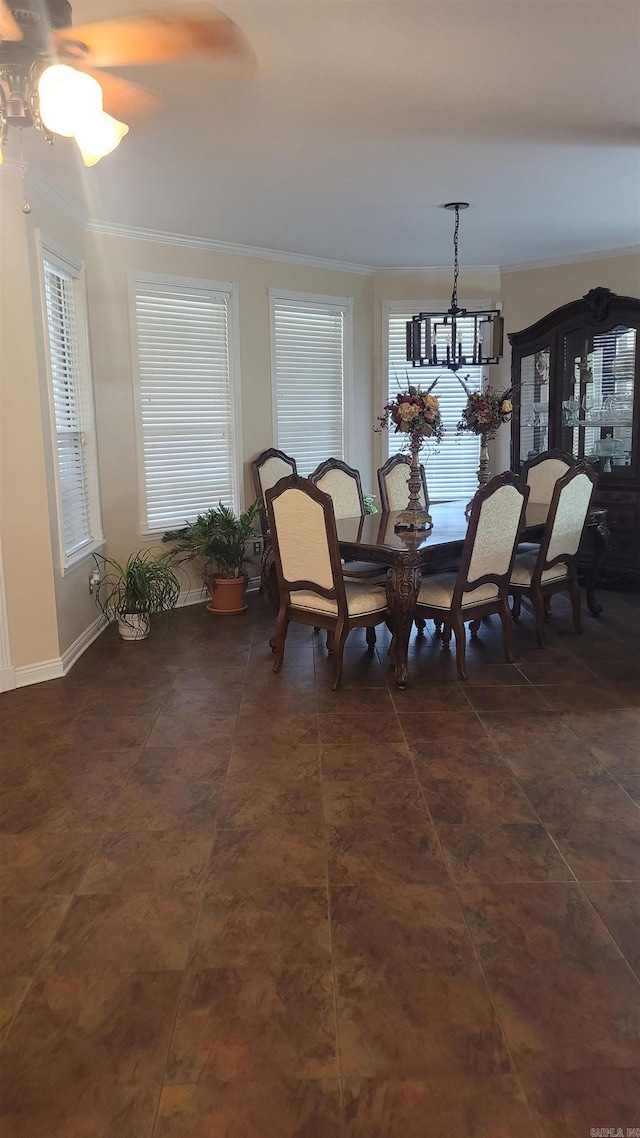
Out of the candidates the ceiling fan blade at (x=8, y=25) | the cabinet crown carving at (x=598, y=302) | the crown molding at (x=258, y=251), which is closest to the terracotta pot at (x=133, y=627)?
the crown molding at (x=258, y=251)

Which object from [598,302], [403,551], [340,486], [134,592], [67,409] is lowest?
[134,592]

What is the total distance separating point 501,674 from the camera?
4.29 meters

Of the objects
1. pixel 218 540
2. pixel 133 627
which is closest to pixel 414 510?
pixel 218 540

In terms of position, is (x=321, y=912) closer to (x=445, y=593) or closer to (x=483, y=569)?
(x=445, y=593)

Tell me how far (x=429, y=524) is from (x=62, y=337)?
251cm

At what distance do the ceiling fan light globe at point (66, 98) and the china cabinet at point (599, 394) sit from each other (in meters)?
4.80

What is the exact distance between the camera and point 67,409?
4801 mm

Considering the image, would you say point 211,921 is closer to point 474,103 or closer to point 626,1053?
point 626,1053

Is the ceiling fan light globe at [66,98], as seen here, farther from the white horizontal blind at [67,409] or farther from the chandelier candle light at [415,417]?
the chandelier candle light at [415,417]

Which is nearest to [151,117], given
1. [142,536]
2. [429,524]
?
[429,524]

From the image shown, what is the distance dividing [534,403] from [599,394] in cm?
62

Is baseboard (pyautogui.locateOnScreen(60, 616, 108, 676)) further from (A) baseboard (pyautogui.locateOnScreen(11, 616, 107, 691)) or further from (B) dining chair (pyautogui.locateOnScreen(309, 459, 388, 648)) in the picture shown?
(B) dining chair (pyautogui.locateOnScreen(309, 459, 388, 648))

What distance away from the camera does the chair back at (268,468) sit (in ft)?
20.3

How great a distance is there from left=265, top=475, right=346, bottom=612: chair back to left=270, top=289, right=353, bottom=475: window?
2.37 meters
